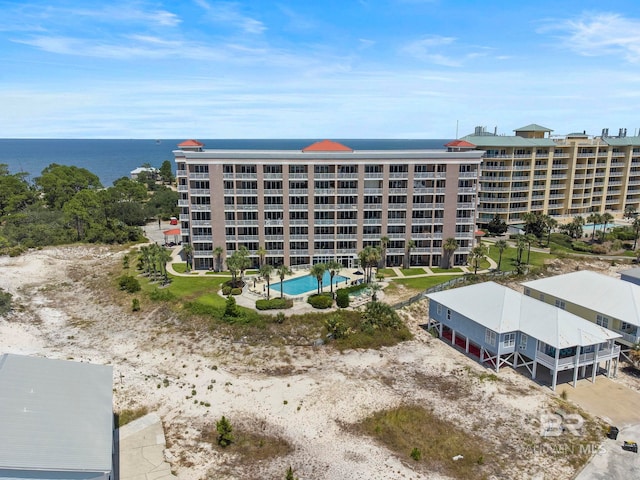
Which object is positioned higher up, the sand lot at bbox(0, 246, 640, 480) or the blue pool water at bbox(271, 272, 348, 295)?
the blue pool water at bbox(271, 272, 348, 295)

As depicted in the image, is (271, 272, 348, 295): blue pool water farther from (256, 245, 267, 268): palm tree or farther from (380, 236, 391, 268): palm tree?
(380, 236, 391, 268): palm tree

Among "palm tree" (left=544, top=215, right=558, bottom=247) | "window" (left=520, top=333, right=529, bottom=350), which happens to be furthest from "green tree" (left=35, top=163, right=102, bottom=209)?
"palm tree" (left=544, top=215, right=558, bottom=247)

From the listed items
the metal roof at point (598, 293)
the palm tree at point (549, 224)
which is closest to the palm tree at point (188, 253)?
the metal roof at point (598, 293)

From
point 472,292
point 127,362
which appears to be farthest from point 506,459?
point 127,362

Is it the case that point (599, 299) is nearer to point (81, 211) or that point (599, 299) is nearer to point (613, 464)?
point (613, 464)

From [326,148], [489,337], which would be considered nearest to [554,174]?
[326,148]

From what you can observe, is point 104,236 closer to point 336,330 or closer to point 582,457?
point 336,330

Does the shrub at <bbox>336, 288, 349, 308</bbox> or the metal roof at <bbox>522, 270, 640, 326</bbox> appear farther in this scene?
the shrub at <bbox>336, 288, 349, 308</bbox>
